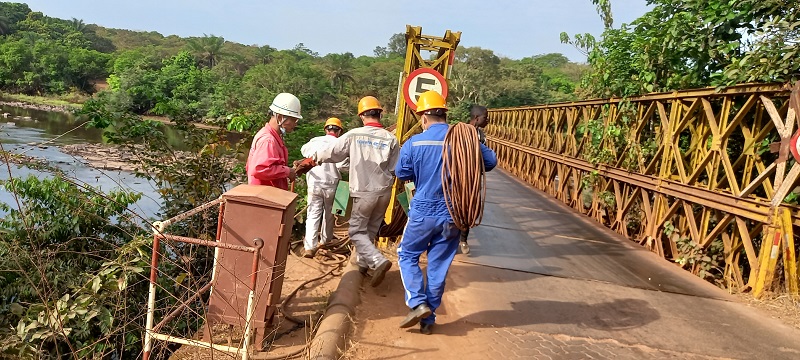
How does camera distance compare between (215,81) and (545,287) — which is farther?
(215,81)

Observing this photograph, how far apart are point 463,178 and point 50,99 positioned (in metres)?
65.2

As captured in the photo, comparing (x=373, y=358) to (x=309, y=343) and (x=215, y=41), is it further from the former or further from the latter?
(x=215, y=41)

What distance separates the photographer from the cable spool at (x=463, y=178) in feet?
13.7

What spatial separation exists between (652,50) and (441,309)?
6208mm

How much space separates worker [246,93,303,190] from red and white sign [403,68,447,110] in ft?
5.90

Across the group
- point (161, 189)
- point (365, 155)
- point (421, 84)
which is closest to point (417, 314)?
point (365, 155)

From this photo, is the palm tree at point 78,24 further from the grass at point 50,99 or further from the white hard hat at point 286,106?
the white hard hat at point 286,106

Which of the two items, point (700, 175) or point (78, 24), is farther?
point (78, 24)

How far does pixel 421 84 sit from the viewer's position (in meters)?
6.23

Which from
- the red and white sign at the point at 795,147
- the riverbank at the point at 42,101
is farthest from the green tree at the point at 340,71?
the red and white sign at the point at 795,147

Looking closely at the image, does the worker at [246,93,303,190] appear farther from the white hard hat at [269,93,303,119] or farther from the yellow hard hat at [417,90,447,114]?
the yellow hard hat at [417,90,447,114]

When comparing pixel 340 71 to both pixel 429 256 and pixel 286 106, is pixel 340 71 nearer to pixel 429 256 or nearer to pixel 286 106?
pixel 286 106

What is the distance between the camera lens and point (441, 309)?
4.93 meters

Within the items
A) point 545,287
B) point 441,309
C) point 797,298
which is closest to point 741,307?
point 797,298
